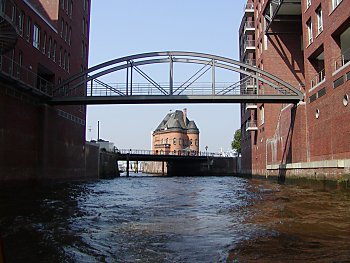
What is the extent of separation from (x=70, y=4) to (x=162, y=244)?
4257 cm

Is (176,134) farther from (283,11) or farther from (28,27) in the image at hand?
(28,27)

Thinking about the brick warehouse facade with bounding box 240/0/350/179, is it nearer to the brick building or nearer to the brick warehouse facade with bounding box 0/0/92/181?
the brick warehouse facade with bounding box 0/0/92/181

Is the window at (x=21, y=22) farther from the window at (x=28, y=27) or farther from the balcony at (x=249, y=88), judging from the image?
the balcony at (x=249, y=88)

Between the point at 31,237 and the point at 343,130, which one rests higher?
the point at 343,130

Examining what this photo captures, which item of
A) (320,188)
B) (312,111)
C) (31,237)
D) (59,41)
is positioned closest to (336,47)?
(312,111)

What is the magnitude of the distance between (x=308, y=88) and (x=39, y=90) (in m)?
22.7

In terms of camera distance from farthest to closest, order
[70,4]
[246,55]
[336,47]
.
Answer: [246,55]
[70,4]
[336,47]

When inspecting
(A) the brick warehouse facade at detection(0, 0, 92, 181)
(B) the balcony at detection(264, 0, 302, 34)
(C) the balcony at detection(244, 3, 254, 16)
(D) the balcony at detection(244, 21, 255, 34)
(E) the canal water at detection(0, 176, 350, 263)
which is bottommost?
(E) the canal water at detection(0, 176, 350, 263)

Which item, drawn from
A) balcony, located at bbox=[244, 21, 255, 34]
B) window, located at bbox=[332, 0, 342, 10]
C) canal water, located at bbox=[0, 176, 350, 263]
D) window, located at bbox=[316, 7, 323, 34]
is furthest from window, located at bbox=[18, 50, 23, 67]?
balcony, located at bbox=[244, 21, 255, 34]

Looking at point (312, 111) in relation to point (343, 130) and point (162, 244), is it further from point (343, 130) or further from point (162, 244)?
point (162, 244)

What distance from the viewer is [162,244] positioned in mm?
8375

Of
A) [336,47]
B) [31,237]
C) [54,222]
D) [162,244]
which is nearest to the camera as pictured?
[162,244]

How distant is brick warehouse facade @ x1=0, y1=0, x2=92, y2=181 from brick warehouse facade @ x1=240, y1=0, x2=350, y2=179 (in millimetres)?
20522

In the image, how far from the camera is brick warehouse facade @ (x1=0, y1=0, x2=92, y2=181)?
1105 inches
